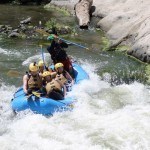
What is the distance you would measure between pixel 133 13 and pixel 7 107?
31.8ft

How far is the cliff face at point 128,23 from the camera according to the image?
14.3m

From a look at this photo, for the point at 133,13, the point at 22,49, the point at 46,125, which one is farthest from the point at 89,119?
the point at 133,13

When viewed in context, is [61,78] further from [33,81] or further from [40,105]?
[40,105]

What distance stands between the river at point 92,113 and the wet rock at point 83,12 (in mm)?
4103

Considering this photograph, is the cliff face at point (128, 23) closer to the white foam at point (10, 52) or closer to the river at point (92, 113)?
the river at point (92, 113)

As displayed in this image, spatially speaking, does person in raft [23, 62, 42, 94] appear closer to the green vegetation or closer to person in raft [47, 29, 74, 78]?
person in raft [47, 29, 74, 78]

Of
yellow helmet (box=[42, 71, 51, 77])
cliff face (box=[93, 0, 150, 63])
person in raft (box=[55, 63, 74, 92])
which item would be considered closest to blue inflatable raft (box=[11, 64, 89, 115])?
yellow helmet (box=[42, 71, 51, 77])

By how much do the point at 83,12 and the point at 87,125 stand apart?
37.9 ft

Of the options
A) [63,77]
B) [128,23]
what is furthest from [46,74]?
[128,23]

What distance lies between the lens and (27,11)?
23.2 metres

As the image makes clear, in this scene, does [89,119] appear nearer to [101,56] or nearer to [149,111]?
[149,111]

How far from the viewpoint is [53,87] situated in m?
9.82

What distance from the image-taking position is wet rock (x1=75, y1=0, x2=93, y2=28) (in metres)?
18.9

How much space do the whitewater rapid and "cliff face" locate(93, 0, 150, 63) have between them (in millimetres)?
3301
